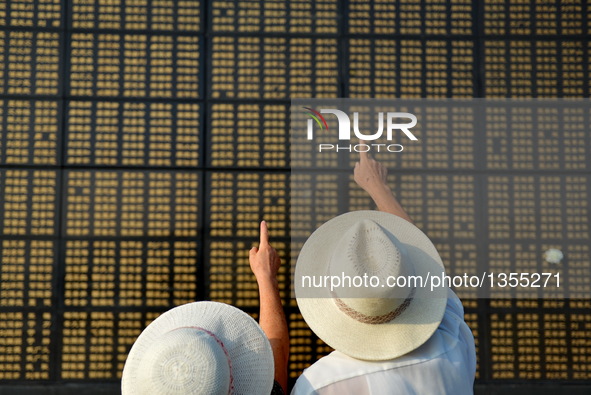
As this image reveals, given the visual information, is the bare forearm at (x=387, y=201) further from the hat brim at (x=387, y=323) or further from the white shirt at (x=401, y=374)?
the white shirt at (x=401, y=374)

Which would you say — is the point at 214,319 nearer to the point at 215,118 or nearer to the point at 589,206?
the point at 215,118

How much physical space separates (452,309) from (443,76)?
98cm

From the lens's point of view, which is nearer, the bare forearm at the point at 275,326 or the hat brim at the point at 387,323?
the hat brim at the point at 387,323

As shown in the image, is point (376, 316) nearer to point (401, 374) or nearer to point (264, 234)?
point (401, 374)

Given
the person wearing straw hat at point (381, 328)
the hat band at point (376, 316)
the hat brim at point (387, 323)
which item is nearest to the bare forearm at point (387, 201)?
the hat brim at point (387, 323)

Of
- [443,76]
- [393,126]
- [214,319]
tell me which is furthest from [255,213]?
[443,76]

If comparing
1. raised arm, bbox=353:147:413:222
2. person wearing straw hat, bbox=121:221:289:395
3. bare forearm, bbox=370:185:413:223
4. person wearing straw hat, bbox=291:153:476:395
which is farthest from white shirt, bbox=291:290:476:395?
raised arm, bbox=353:147:413:222

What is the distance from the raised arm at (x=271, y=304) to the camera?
4.84ft

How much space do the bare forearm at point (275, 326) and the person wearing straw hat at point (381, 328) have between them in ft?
0.72

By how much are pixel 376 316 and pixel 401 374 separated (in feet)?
0.46

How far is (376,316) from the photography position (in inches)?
46.5

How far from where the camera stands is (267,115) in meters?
1.92

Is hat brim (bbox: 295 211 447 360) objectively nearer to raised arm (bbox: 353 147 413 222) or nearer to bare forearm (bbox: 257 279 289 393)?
bare forearm (bbox: 257 279 289 393)

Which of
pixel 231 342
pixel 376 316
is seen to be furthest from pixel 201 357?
pixel 376 316
